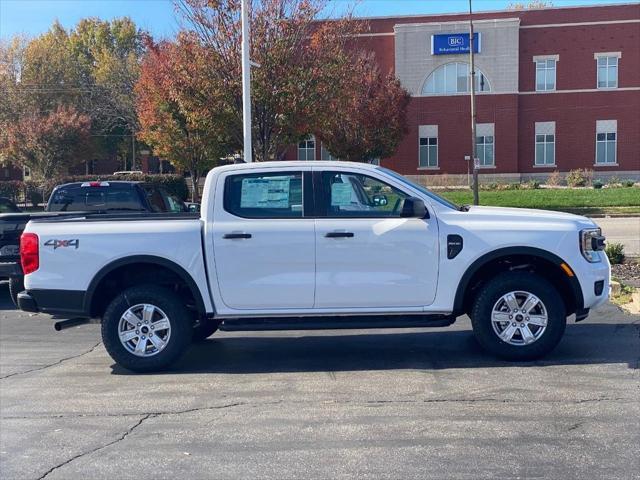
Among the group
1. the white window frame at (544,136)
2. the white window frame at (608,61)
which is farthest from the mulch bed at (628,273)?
the white window frame at (608,61)

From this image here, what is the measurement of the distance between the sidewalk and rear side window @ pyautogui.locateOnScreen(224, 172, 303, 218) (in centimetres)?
994

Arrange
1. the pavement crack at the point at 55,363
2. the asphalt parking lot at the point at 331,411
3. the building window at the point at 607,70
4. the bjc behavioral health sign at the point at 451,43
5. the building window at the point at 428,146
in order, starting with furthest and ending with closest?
the building window at the point at 428,146 < the building window at the point at 607,70 < the bjc behavioral health sign at the point at 451,43 < the pavement crack at the point at 55,363 < the asphalt parking lot at the point at 331,411

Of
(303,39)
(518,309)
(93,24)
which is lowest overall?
(518,309)

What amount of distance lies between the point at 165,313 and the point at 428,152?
136 feet

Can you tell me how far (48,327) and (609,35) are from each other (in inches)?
1732

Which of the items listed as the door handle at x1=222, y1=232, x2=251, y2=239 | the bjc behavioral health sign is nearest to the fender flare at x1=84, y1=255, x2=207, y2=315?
the door handle at x1=222, y1=232, x2=251, y2=239

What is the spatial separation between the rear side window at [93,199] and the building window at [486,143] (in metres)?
37.1

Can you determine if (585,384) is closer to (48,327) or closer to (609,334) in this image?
(609,334)

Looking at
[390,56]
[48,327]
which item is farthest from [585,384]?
[390,56]

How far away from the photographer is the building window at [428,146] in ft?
153

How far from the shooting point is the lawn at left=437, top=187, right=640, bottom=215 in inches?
1123

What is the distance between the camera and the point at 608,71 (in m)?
45.8

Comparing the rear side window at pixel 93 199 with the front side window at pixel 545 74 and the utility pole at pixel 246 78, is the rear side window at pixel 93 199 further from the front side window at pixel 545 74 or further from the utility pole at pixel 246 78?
the front side window at pixel 545 74

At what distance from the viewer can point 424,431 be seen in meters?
5.25
